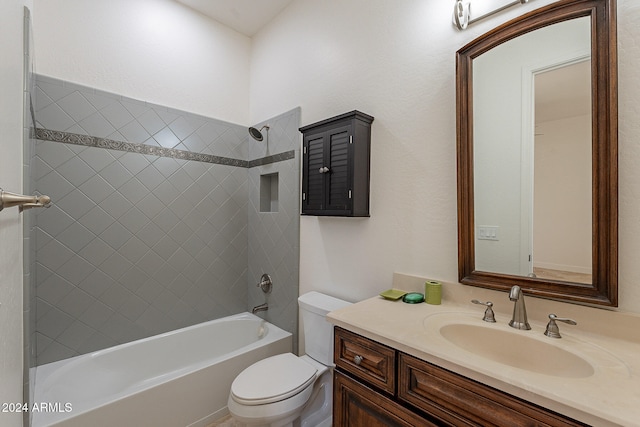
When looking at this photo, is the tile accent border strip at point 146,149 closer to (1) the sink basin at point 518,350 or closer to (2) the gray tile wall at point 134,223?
(2) the gray tile wall at point 134,223

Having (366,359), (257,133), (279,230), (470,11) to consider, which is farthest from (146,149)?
(470,11)

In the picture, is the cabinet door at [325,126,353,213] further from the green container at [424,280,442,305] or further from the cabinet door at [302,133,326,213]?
the green container at [424,280,442,305]

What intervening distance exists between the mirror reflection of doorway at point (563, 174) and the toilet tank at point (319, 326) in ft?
3.45

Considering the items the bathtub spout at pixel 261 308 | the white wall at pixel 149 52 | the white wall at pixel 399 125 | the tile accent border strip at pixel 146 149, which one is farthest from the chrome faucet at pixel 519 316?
the white wall at pixel 149 52

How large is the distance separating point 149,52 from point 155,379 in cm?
231

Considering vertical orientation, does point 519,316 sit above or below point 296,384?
above

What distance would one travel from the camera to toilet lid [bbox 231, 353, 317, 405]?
1.39 meters

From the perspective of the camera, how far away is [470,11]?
133cm

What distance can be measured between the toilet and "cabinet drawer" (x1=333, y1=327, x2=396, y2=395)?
0.45 meters

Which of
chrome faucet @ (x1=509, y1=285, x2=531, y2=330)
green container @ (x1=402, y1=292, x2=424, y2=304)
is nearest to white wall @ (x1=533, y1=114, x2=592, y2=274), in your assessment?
chrome faucet @ (x1=509, y1=285, x2=531, y2=330)

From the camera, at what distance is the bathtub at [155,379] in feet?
4.91

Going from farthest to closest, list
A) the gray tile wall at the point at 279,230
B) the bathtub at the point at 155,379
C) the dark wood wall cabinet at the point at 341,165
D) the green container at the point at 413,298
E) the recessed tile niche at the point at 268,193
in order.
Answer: the recessed tile niche at the point at 268,193
the gray tile wall at the point at 279,230
the dark wood wall cabinet at the point at 341,165
the bathtub at the point at 155,379
the green container at the point at 413,298

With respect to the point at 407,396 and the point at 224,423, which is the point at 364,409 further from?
the point at 224,423

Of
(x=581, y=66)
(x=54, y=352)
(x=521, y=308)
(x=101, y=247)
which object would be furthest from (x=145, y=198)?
(x=581, y=66)
